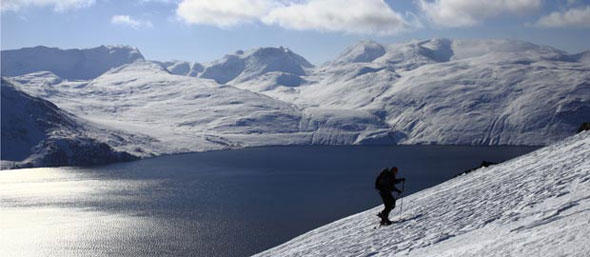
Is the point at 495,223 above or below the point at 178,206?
above

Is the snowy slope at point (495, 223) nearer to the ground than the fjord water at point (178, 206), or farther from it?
farther from it

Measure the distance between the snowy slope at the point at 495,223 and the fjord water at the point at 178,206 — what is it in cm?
469

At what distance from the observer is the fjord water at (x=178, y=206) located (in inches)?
3174

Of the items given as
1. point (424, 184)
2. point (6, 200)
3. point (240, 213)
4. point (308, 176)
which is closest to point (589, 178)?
point (240, 213)

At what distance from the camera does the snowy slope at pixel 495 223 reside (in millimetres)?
11669

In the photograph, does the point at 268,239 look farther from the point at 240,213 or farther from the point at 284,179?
the point at 284,179

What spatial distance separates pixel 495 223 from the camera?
1580cm

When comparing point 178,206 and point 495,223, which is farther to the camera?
point 178,206

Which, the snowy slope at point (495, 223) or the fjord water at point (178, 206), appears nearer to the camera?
the snowy slope at point (495, 223)

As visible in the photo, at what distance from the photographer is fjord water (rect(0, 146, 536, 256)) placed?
80.6 meters

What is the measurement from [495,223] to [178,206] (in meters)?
104

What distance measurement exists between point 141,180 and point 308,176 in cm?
5263

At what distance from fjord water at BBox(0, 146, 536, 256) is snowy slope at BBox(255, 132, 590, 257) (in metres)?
4.69

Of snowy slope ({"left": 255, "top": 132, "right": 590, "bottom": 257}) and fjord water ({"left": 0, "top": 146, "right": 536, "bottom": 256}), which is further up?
snowy slope ({"left": 255, "top": 132, "right": 590, "bottom": 257})
